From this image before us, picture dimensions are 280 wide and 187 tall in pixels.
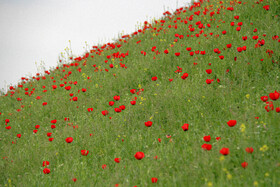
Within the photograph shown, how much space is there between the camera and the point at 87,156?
3748mm

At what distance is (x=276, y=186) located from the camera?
1932mm

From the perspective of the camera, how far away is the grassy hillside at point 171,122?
2469mm

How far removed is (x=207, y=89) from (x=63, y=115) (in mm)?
3701

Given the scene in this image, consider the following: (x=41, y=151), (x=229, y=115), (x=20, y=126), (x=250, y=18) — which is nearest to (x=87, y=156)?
(x=41, y=151)

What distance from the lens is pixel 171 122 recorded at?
3857 mm

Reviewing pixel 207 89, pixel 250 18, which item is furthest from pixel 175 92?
pixel 250 18

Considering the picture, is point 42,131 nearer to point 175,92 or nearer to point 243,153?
point 175,92

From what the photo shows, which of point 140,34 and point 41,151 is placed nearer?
point 41,151

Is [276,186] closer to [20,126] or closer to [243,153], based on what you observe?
[243,153]

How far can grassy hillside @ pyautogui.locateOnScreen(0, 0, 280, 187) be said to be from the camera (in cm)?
247

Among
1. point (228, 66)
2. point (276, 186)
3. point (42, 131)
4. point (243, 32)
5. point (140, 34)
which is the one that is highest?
point (140, 34)

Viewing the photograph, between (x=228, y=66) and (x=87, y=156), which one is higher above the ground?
(x=228, y=66)

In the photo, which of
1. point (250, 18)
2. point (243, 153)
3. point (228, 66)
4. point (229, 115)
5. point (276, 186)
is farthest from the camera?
point (250, 18)

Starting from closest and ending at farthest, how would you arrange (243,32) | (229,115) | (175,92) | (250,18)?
(229,115), (175,92), (243,32), (250,18)
